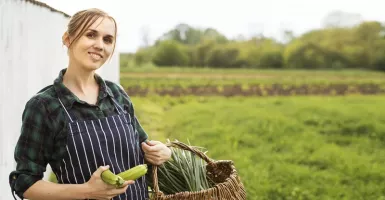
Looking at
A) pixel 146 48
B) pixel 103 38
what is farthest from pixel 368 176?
pixel 146 48

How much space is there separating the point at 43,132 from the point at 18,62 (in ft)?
6.40

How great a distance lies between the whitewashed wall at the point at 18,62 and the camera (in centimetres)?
309

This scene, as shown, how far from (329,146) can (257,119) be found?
104 inches

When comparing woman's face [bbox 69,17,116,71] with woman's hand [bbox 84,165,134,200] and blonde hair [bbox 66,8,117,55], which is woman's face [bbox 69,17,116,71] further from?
woman's hand [bbox 84,165,134,200]

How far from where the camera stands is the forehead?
5.79 feet

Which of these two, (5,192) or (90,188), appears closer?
(90,188)

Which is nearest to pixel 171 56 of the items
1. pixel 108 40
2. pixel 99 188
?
pixel 108 40

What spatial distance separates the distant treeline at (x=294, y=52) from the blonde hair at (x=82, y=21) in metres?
28.7

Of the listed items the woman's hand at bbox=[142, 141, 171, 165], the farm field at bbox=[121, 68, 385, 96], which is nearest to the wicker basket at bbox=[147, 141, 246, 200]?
the woman's hand at bbox=[142, 141, 171, 165]

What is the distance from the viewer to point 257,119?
10133mm

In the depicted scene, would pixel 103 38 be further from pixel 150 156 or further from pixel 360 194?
pixel 360 194

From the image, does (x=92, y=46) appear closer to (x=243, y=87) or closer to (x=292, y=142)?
(x=292, y=142)

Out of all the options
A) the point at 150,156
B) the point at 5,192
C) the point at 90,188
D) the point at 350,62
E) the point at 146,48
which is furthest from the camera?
the point at 146,48

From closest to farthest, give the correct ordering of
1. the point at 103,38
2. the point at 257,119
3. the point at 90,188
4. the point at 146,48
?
the point at 90,188 < the point at 103,38 < the point at 257,119 < the point at 146,48
